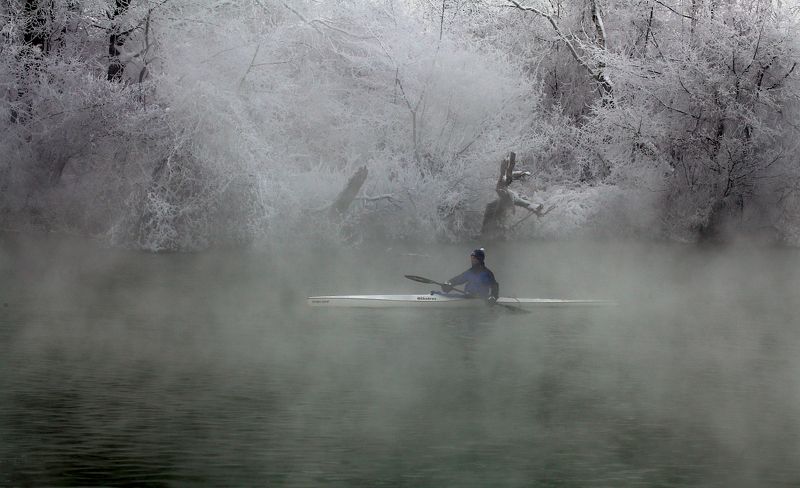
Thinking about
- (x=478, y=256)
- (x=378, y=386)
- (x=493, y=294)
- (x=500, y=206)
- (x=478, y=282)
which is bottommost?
(x=378, y=386)

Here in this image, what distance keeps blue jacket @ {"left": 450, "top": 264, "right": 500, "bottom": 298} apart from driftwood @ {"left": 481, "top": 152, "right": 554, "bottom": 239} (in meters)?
Answer: 13.3

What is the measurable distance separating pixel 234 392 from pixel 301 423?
147 cm

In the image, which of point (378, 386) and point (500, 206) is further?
point (500, 206)

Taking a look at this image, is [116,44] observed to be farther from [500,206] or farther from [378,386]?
[378,386]

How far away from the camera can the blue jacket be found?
18.0 metres

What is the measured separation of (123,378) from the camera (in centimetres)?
1173

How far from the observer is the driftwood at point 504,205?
31500mm

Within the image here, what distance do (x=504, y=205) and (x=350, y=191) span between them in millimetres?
5172

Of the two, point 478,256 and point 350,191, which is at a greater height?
point 350,191

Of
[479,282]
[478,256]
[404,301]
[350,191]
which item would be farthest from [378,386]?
[350,191]

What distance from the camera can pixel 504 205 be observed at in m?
32.6

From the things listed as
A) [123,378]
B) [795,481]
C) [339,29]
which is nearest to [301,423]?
[123,378]

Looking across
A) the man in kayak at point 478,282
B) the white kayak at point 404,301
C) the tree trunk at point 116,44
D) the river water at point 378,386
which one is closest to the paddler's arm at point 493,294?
the man in kayak at point 478,282

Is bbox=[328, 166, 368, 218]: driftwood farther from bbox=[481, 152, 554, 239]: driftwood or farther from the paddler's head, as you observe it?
the paddler's head
